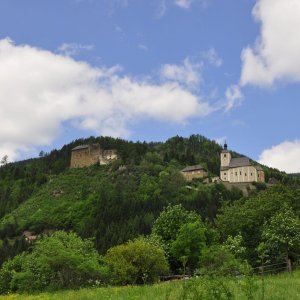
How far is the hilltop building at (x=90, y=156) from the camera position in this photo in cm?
17600

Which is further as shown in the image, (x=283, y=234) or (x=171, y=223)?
(x=171, y=223)

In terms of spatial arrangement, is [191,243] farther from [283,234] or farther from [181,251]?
[283,234]

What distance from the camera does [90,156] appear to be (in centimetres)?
→ 17900

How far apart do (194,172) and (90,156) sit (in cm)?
4705

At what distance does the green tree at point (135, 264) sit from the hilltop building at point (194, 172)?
119 meters

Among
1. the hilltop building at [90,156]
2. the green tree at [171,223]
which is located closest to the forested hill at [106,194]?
the hilltop building at [90,156]

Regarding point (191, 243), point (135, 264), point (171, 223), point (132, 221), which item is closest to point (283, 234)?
point (191, 243)

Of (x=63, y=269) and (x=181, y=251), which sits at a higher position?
(x=181, y=251)

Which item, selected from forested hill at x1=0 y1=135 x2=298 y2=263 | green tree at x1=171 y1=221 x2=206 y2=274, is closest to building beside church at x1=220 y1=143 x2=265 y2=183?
forested hill at x1=0 y1=135 x2=298 y2=263

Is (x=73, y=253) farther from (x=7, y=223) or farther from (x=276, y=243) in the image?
(x=7, y=223)

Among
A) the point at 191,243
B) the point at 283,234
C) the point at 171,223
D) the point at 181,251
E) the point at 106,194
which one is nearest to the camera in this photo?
the point at 283,234

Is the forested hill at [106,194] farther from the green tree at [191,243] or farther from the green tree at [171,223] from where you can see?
the green tree at [191,243]

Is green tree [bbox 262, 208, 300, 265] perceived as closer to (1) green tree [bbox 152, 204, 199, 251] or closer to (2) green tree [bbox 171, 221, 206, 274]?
(2) green tree [bbox 171, 221, 206, 274]

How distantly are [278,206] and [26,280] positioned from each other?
67.4ft
